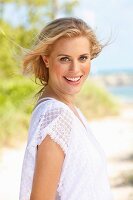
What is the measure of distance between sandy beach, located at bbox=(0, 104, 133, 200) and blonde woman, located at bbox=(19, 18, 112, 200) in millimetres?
4578

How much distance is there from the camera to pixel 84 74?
2090mm

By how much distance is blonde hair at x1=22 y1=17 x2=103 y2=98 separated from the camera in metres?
1.97

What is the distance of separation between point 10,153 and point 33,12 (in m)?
9.47

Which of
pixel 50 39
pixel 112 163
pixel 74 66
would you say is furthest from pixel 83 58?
pixel 112 163

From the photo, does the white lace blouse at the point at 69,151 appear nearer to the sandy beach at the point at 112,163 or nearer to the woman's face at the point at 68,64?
the woman's face at the point at 68,64

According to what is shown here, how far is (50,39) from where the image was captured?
1951 mm

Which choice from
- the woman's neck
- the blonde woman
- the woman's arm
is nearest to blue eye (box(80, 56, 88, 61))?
the blonde woman

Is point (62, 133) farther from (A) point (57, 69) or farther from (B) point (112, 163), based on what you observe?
(B) point (112, 163)

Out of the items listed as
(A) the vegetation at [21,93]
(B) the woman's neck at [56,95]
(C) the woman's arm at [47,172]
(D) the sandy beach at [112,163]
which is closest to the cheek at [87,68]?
(B) the woman's neck at [56,95]

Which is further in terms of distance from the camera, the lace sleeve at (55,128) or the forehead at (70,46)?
the forehead at (70,46)

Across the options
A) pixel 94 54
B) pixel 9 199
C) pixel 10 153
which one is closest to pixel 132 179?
pixel 9 199

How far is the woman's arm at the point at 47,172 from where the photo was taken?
70.1 inches

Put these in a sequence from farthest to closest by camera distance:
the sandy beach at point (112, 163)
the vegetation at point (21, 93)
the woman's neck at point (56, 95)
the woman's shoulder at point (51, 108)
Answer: the vegetation at point (21, 93) → the sandy beach at point (112, 163) → the woman's neck at point (56, 95) → the woman's shoulder at point (51, 108)

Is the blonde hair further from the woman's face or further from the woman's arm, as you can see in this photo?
the woman's arm
